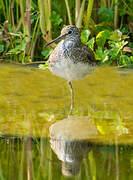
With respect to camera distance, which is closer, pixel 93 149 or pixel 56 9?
pixel 93 149

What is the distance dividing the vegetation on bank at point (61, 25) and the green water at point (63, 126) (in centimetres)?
35

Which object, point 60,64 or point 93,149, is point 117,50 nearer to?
point 60,64

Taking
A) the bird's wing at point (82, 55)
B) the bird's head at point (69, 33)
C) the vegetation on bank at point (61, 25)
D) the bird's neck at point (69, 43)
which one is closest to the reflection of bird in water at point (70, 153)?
the bird's wing at point (82, 55)

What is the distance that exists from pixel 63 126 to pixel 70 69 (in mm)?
876

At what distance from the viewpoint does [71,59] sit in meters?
5.46

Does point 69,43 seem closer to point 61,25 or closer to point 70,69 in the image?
point 70,69

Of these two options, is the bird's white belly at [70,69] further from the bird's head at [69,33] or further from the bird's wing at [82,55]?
the bird's head at [69,33]

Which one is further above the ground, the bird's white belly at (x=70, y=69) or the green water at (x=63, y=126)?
the bird's white belly at (x=70, y=69)

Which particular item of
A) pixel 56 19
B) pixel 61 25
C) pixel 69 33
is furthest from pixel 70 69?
pixel 61 25

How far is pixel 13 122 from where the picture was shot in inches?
188

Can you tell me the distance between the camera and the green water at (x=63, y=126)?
364 cm

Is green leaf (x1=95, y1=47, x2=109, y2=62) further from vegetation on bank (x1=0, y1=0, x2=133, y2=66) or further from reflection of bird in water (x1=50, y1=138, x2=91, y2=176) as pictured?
reflection of bird in water (x1=50, y1=138, x2=91, y2=176)

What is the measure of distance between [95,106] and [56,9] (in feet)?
8.79

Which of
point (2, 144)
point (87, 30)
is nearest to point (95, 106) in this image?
point (2, 144)
